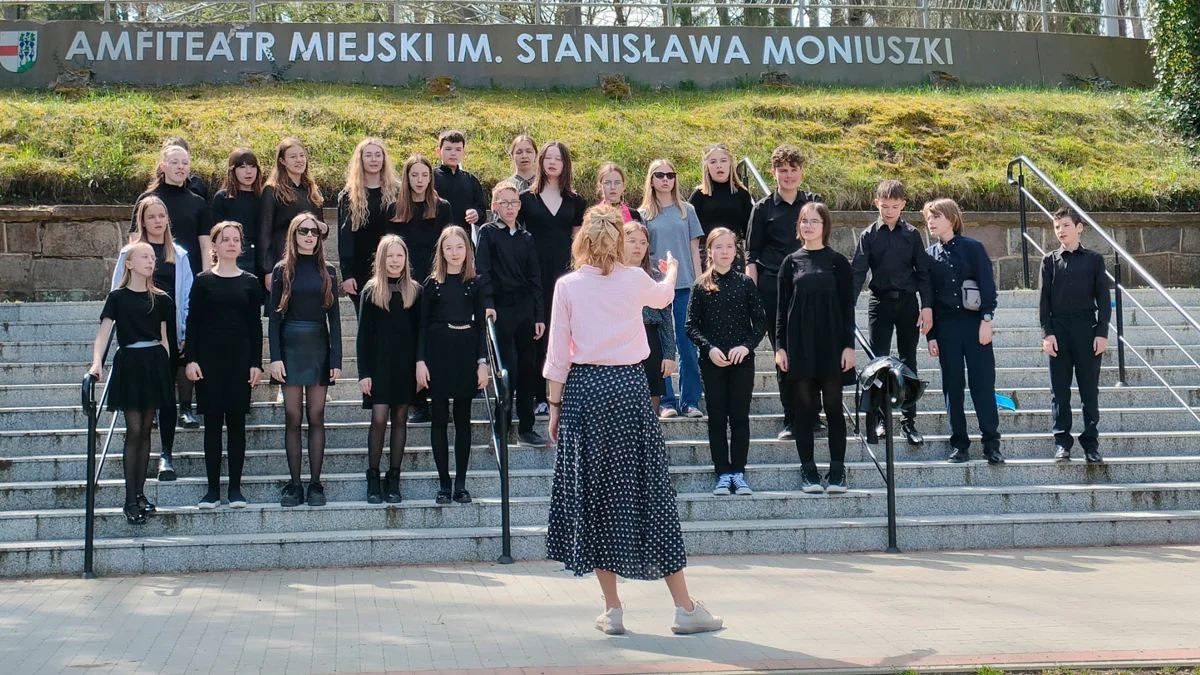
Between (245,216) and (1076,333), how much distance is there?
20.3 feet

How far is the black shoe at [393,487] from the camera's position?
7949mm

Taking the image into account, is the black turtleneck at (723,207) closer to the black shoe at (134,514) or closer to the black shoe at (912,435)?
the black shoe at (912,435)

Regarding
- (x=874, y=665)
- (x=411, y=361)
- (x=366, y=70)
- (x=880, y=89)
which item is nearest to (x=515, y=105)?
(x=366, y=70)

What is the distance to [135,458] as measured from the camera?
297 inches

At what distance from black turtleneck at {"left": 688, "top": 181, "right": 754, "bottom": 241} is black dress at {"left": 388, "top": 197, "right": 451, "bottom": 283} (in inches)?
81.5

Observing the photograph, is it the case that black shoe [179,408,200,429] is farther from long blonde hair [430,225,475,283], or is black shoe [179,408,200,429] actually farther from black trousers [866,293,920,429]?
black trousers [866,293,920,429]

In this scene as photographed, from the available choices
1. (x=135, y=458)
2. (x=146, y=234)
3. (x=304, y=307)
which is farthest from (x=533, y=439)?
(x=146, y=234)

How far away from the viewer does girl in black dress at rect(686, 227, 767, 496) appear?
27.0 feet

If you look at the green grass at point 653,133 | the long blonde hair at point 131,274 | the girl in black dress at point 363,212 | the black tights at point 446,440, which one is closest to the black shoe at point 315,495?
the black tights at point 446,440

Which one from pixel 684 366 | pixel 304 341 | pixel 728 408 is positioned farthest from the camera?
pixel 684 366

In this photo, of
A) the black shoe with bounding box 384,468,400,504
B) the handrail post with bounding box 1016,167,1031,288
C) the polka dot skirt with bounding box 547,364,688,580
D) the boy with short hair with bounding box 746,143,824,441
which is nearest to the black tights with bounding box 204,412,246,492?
the black shoe with bounding box 384,468,400,504

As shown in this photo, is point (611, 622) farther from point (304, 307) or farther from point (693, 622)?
point (304, 307)

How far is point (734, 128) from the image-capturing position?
16.6 meters

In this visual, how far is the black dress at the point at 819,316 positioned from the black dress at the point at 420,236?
2.70 metres
